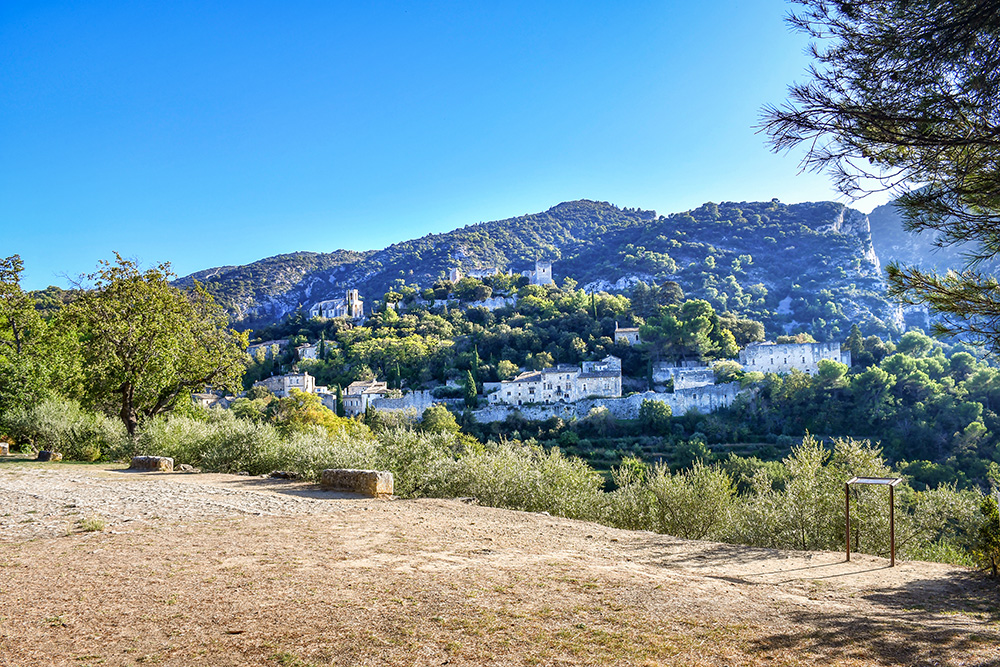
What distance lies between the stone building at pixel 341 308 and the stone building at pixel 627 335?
4968cm

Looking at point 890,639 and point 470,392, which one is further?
point 470,392

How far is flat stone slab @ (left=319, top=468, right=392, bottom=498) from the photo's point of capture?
29.3 feet

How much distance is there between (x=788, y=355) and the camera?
6688cm

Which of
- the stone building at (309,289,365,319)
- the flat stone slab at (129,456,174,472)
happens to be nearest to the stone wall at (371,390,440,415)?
the stone building at (309,289,365,319)

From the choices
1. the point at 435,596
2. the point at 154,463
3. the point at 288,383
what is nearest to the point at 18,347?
the point at 154,463

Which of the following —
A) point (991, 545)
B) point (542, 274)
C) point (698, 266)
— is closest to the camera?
point (991, 545)

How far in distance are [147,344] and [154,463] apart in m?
5.55

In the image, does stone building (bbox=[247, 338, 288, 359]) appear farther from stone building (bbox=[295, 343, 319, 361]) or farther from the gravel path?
the gravel path

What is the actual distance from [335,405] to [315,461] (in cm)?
5249

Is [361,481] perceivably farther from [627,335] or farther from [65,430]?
[627,335]

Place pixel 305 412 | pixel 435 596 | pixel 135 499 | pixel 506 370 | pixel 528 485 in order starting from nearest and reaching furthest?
pixel 435 596 < pixel 135 499 < pixel 528 485 < pixel 305 412 < pixel 506 370

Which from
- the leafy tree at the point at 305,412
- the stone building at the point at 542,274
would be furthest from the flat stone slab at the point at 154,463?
the stone building at the point at 542,274

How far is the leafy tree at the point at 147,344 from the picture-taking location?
15555 millimetres

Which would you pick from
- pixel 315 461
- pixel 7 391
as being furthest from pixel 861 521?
pixel 7 391
